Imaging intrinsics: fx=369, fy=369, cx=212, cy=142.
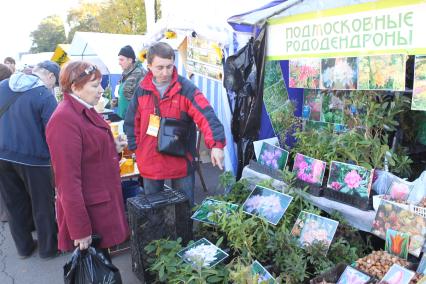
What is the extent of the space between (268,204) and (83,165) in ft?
4.34

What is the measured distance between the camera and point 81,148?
6.15 ft

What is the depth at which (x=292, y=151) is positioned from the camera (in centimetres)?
304

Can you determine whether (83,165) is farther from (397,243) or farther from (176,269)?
(397,243)

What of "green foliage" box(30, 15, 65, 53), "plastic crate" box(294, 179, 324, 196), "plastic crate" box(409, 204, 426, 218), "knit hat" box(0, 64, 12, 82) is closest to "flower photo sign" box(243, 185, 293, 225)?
"plastic crate" box(294, 179, 324, 196)

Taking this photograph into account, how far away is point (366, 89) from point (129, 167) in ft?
7.57

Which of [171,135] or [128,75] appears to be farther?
[128,75]

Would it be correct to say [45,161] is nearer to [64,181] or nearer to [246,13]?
[64,181]

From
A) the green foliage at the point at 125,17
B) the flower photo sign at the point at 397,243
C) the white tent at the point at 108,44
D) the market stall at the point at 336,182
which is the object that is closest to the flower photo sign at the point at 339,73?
the market stall at the point at 336,182

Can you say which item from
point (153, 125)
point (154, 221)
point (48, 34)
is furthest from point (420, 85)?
point (48, 34)

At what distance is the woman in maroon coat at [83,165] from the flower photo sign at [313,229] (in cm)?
116

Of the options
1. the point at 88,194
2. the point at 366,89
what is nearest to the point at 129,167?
the point at 88,194

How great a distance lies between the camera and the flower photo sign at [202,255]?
2.24 metres

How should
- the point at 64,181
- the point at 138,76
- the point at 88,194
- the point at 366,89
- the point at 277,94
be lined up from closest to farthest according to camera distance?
the point at 64,181
the point at 88,194
the point at 366,89
the point at 277,94
the point at 138,76

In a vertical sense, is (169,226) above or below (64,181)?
below
